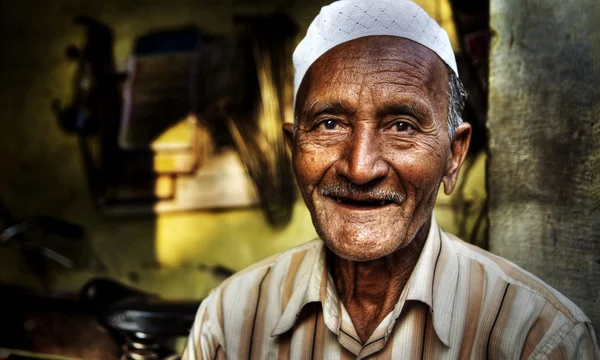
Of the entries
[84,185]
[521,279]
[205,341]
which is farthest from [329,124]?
[84,185]

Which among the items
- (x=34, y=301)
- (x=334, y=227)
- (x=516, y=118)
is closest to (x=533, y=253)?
(x=516, y=118)

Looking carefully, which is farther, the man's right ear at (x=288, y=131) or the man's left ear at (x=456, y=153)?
the man's right ear at (x=288, y=131)

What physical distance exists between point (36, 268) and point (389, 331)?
4147 mm

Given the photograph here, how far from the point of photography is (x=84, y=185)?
4.80m

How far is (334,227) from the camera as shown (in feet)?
5.10

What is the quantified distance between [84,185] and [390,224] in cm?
385

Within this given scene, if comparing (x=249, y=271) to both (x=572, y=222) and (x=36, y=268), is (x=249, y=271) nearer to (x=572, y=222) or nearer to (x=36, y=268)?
(x=572, y=222)

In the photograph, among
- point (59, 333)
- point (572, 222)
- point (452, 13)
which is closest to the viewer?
point (572, 222)

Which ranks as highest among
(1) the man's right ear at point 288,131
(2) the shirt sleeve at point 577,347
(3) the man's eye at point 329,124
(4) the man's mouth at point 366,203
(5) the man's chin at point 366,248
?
(3) the man's eye at point 329,124

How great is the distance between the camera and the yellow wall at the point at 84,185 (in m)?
4.34

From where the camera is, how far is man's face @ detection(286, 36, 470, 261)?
4.98 feet

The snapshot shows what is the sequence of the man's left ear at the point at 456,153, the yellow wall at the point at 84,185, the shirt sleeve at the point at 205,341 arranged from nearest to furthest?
the man's left ear at the point at 456,153, the shirt sleeve at the point at 205,341, the yellow wall at the point at 84,185

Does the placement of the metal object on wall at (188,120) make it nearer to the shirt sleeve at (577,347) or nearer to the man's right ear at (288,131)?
the man's right ear at (288,131)

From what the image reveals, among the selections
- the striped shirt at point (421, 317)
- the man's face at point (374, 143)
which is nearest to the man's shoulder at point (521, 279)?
the striped shirt at point (421, 317)
